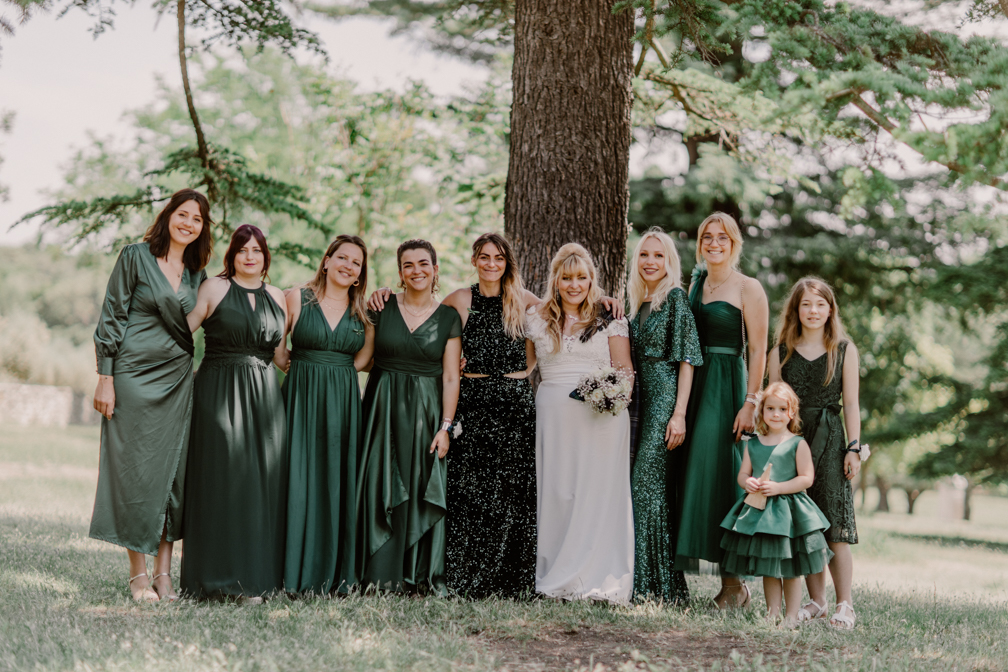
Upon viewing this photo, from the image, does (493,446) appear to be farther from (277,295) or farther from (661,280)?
(277,295)

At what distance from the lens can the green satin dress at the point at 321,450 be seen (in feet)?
17.0

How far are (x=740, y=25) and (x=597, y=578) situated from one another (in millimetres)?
3720

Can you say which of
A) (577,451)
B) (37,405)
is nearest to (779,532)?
(577,451)

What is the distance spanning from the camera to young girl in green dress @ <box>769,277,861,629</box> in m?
5.01

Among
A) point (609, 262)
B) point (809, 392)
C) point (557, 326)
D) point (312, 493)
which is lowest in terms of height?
point (312, 493)

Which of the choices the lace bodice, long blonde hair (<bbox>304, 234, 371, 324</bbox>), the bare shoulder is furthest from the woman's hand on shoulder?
the lace bodice

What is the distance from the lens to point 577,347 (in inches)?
216

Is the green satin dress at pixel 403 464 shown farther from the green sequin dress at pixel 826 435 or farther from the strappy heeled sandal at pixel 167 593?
the green sequin dress at pixel 826 435

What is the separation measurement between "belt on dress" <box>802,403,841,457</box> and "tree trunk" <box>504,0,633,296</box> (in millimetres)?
1891

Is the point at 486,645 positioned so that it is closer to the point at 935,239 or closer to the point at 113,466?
the point at 113,466

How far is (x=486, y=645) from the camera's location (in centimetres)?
425

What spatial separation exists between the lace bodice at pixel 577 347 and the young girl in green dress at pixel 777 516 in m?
1.05

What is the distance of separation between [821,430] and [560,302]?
187 centimetres

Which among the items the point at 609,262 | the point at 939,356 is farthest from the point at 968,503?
the point at 609,262
